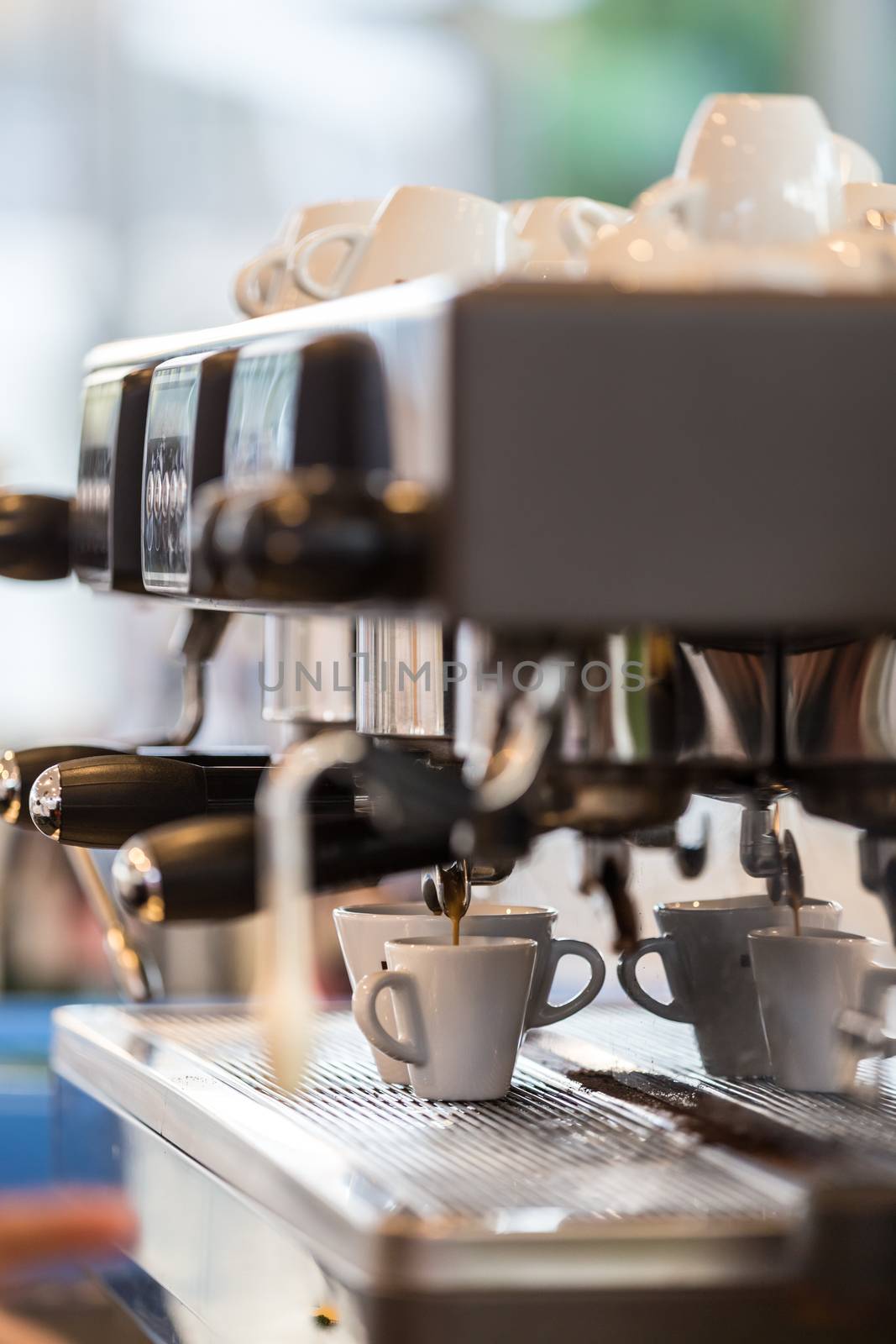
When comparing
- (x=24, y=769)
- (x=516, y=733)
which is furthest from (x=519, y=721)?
(x=24, y=769)

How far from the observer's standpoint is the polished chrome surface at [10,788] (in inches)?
32.7

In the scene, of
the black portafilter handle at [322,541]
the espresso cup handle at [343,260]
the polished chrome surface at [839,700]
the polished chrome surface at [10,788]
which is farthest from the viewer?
the polished chrome surface at [10,788]

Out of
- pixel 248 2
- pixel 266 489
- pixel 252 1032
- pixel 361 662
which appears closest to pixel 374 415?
pixel 266 489

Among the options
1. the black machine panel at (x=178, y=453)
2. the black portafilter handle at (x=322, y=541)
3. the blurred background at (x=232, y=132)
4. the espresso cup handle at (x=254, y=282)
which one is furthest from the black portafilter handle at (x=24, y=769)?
the blurred background at (x=232, y=132)

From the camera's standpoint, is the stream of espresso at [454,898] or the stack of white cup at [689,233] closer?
the stack of white cup at [689,233]

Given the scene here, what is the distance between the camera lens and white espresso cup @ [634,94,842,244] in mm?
636

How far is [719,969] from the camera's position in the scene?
838 millimetres

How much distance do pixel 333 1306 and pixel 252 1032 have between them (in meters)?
0.33

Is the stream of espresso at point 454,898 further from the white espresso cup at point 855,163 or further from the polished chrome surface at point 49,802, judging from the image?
the white espresso cup at point 855,163

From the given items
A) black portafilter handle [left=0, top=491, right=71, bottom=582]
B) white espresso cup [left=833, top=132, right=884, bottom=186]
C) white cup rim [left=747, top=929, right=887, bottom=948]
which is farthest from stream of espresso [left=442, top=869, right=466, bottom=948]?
white espresso cup [left=833, top=132, right=884, bottom=186]

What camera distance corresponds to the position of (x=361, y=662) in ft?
2.61

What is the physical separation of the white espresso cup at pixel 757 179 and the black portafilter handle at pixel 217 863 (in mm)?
226

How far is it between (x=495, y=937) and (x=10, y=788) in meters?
0.23

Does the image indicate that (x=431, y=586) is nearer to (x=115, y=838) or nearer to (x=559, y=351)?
(x=559, y=351)
